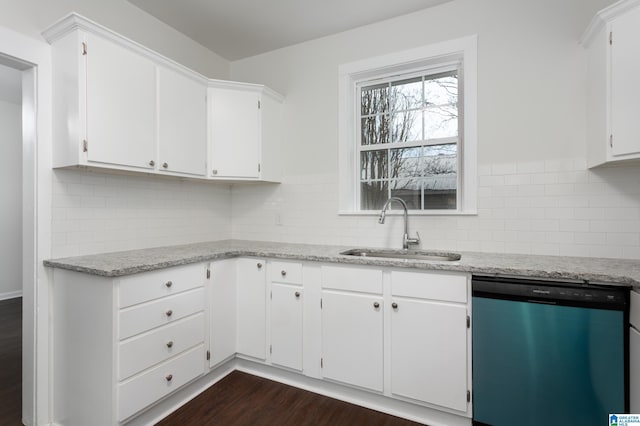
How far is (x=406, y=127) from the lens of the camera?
268cm

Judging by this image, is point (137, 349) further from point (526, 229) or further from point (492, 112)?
point (492, 112)

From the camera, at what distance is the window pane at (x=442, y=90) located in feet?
8.18

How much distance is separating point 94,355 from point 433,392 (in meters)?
1.86

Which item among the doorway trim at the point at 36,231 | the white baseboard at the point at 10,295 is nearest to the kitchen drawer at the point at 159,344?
the doorway trim at the point at 36,231

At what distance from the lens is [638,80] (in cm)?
163

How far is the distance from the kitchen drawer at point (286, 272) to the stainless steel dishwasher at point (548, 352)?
3.60 feet

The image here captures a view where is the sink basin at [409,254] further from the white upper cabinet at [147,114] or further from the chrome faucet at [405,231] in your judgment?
the white upper cabinet at [147,114]

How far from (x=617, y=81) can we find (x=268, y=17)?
232cm

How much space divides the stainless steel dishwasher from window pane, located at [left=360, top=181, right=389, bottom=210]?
113cm

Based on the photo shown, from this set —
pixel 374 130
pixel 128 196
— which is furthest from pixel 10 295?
pixel 374 130

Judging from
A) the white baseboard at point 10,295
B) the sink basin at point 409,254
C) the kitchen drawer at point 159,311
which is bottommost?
the white baseboard at point 10,295

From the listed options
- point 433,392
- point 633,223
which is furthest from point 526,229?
point 433,392

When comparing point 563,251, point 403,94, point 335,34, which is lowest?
point 563,251

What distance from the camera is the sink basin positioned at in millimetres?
2289
